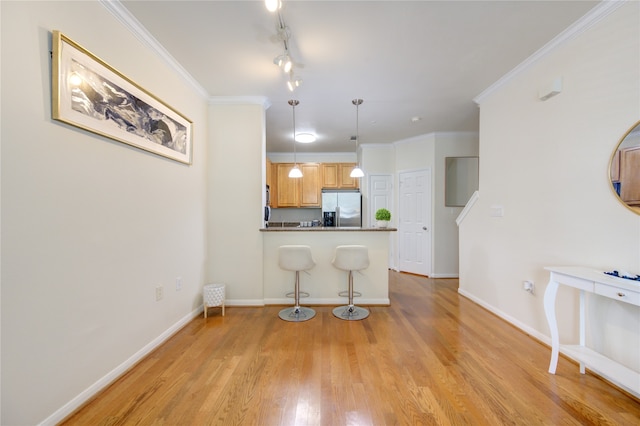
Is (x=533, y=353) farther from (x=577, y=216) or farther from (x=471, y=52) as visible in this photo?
(x=471, y=52)

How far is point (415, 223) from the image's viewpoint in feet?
16.7

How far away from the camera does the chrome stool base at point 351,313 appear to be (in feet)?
9.70

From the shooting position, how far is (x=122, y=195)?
1.90 m

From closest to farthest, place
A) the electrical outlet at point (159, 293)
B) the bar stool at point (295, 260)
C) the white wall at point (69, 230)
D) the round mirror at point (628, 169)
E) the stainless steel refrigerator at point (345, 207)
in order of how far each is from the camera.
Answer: the white wall at point (69, 230)
the round mirror at point (628, 169)
the electrical outlet at point (159, 293)
the bar stool at point (295, 260)
the stainless steel refrigerator at point (345, 207)

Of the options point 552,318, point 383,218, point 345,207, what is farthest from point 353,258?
point 345,207

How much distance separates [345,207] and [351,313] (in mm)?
2768

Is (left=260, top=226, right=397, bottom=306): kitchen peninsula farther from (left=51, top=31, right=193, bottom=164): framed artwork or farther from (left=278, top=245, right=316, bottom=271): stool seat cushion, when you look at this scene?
(left=51, top=31, right=193, bottom=164): framed artwork

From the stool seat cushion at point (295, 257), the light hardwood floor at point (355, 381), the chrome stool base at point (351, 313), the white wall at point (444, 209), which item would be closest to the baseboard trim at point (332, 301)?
the chrome stool base at point (351, 313)

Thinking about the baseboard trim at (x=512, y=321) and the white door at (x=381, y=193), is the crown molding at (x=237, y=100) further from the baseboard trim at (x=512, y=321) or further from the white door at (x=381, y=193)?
the baseboard trim at (x=512, y=321)

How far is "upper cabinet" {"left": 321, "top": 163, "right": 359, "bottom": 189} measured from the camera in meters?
5.82

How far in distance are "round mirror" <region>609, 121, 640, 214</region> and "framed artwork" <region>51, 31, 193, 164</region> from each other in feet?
12.0

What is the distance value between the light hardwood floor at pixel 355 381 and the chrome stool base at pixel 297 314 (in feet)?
0.41

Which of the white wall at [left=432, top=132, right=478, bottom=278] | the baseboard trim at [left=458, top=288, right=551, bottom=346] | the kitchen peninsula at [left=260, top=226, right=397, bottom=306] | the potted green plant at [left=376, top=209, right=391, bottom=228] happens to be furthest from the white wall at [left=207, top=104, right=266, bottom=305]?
the white wall at [left=432, top=132, right=478, bottom=278]

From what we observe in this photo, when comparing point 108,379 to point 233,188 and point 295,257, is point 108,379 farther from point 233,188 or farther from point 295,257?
point 233,188
